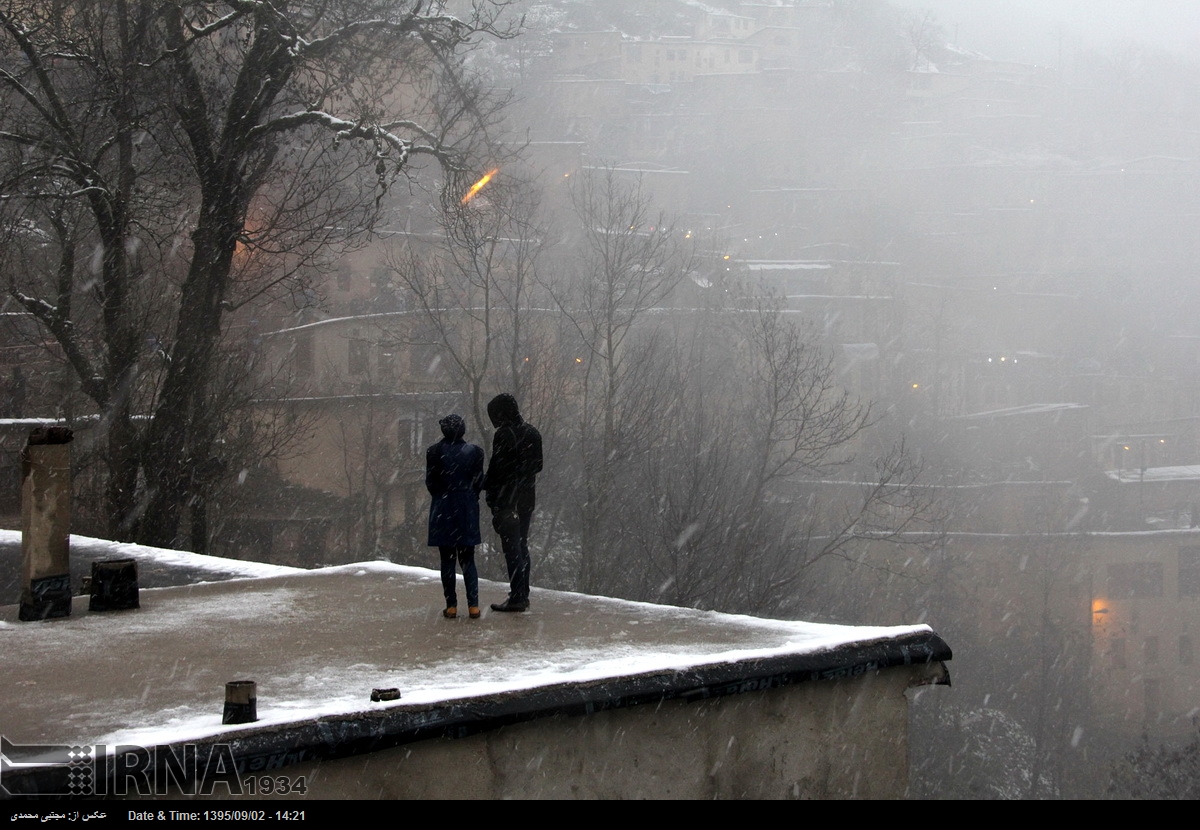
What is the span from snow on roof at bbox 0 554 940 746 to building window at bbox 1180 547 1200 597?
46057 millimetres

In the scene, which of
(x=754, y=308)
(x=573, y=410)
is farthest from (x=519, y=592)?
(x=754, y=308)

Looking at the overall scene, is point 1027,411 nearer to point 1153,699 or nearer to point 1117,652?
point 1117,652

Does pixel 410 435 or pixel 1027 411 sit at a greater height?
pixel 1027 411

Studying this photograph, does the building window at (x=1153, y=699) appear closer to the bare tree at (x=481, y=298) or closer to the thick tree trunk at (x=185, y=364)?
the bare tree at (x=481, y=298)

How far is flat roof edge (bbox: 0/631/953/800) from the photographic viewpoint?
405 centimetres

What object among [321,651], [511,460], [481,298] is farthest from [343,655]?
[481,298]

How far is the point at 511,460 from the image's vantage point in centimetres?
688

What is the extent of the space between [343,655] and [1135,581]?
4690 cm

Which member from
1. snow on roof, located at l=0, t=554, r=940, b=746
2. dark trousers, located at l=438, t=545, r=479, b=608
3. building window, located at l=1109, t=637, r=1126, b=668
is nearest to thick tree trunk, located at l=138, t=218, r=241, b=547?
snow on roof, located at l=0, t=554, r=940, b=746

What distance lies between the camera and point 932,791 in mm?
33594

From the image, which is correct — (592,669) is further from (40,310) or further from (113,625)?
(40,310)

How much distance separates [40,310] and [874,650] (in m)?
10.4

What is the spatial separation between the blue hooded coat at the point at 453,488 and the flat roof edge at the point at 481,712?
5.23 feet

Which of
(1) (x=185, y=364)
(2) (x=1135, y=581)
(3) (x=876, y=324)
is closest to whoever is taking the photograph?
(1) (x=185, y=364)
